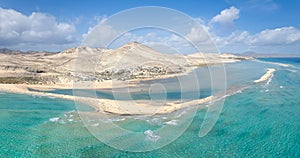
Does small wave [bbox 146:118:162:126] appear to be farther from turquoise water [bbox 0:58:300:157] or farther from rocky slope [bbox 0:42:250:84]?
rocky slope [bbox 0:42:250:84]

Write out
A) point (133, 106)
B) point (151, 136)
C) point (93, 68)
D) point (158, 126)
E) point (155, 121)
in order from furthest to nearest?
point (93, 68) → point (133, 106) → point (155, 121) → point (158, 126) → point (151, 136)

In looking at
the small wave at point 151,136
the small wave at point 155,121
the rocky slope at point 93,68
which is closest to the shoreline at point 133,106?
the small wave at point 155,121

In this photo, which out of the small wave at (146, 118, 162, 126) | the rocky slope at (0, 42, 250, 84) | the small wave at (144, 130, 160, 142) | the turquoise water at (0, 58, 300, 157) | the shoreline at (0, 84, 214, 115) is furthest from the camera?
the rocky slope at (0, 42, 250, 84)

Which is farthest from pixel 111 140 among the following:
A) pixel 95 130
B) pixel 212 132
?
pixel 212 132

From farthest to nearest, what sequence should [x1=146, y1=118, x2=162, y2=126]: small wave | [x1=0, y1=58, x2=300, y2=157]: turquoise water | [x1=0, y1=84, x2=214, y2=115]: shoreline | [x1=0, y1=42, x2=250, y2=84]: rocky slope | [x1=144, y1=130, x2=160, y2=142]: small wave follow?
1. [x1=0, y1=42, x2=250, y2=84]: rocky slope
2. [x1=0, y1=84, x2=214, y2=115]: shoreline
3. [x1=146, y1=118, x2=162, y2=126]: small wave
4. [x1=144, y1=130, x2=160, y2=142]: small wave
5. [x1=0, y1=58, x2=300, y2=157]: turquoise water

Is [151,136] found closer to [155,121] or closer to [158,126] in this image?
[158,126]

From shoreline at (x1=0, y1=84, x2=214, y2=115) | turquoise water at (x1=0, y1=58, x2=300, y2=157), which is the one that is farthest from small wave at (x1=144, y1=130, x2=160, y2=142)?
shoreline at (x1=0, y1=84, x2=214, y2=115)

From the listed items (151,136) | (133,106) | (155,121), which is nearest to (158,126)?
(155,121)

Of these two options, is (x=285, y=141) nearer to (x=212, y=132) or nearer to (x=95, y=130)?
(x=212, y=132)
